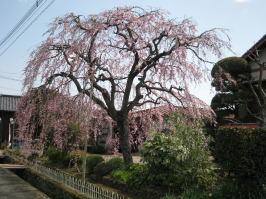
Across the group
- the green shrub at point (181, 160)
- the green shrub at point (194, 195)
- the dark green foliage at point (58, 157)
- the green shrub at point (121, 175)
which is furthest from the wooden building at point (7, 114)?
the green shrub at point (194, 195)

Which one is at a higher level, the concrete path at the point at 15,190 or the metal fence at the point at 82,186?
the metal fence at the point at 82,186

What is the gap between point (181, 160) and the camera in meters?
9.56

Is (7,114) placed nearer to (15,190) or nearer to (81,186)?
(15,190)

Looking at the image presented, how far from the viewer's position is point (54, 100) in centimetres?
1225

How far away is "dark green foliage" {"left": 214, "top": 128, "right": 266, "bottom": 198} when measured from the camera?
7383 mm

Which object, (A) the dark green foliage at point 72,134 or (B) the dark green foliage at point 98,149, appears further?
(B) the dark green foliage at point 98,149

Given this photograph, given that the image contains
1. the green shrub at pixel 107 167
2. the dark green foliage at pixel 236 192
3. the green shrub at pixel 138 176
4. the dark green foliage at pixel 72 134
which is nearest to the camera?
the dark green foliage at pixel 236 192

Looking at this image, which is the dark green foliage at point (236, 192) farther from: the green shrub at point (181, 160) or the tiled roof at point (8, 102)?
the tiled roof at point (8, 102)

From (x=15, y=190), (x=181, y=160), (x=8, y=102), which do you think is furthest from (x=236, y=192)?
(x=8, y=102)

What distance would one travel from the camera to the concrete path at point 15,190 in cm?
1104

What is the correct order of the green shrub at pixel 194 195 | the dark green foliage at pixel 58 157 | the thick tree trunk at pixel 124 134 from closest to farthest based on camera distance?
the green shrub at pixel 194 195, the thick tree trunk at pixel 124 134, the dark green foliage at pixel 58 157

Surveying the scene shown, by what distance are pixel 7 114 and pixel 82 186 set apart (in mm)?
24754

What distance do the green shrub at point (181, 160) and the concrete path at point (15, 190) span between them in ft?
11.1

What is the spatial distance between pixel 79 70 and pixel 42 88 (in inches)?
66.4
